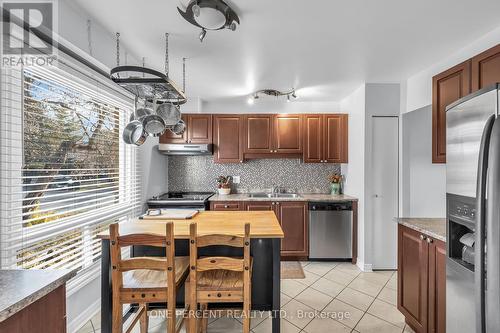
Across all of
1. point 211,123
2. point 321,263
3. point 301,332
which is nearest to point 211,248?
point 301,332

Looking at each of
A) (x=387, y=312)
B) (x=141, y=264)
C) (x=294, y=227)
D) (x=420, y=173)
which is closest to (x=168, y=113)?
(x=141, y=264)

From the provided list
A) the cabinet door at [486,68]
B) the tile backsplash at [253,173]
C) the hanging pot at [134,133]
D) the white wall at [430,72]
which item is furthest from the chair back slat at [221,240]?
the tile backsplash at [253,173]

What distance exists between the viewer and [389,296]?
2619 mm

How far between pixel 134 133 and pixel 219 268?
4.23 feet

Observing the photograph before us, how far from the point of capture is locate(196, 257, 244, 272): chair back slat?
4.86 ft

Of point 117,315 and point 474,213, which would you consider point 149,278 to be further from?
point 474,213

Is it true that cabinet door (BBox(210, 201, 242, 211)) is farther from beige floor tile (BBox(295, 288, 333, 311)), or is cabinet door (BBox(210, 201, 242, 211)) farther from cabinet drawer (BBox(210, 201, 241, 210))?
beige floor tile (BBox(295, 288, 333, 311))

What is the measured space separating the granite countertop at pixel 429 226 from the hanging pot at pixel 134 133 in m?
2.24

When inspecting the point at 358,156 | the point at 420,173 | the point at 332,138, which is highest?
the point at 332,138

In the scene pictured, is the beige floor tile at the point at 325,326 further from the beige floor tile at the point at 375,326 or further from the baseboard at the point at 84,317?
the baseboard at the point at 84,317

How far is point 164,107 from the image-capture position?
7.41 ft

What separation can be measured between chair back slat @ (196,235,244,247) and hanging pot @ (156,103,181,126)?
1222 mm

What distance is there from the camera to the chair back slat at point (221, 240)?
1.47 m

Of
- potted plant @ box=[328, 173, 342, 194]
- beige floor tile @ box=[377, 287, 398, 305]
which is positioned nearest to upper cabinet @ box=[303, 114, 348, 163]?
potted plant @ box=[328, 173, 342, 194]
